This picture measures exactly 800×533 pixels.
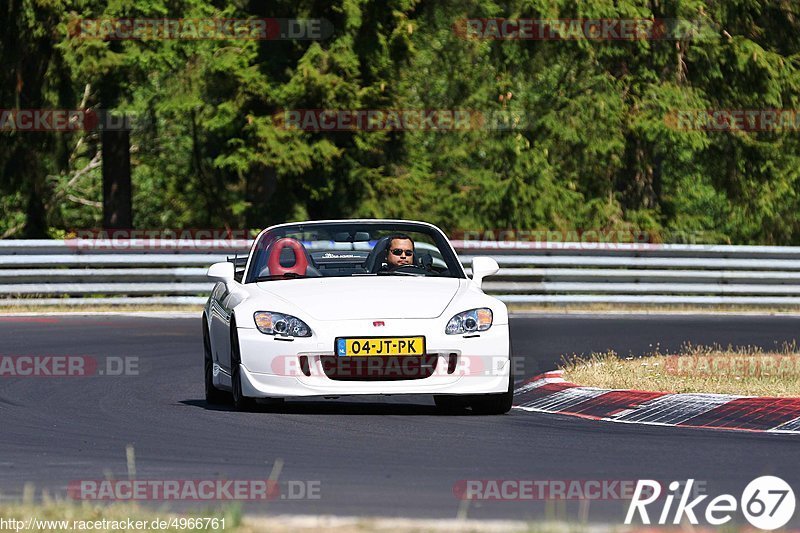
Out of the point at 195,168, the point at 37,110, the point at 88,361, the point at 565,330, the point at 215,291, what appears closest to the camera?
the point at 215,291

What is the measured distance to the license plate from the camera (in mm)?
10867

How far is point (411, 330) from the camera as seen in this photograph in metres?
10.9

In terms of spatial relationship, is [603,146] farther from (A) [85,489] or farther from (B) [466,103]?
(A) [85,489]

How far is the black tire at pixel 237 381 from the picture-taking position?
11297 mm

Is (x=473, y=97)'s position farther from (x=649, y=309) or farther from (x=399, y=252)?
(x=399, y=252)

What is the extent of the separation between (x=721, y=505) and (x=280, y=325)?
4464mm

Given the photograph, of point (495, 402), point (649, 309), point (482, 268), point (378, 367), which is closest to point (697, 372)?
point (482, 268)

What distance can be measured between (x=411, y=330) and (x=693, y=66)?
2540 cm

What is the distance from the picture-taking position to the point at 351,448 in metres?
9.39

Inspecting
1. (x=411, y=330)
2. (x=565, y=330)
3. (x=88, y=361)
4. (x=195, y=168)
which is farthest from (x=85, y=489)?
(x=195, y=168)

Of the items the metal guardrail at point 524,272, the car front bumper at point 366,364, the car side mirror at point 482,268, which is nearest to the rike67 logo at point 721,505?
the car front bumper at point 366,364

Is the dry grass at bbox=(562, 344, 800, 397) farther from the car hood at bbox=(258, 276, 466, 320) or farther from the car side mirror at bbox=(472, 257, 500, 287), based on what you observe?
the car hood at bbox=(258, 276, 466, 320)

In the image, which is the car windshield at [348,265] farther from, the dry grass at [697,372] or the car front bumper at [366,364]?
the dry grass at [697,372]

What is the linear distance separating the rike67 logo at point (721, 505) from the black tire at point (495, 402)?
3.42 m
